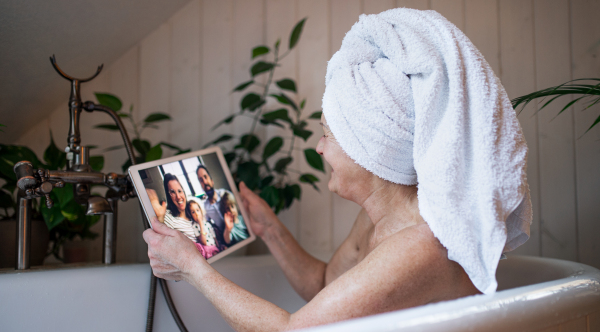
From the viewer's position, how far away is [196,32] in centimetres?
155

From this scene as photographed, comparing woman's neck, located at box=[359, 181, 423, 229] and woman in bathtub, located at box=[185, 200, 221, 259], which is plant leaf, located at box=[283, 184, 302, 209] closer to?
woman in bathtub, located at box=[185, 200, 221, 259]

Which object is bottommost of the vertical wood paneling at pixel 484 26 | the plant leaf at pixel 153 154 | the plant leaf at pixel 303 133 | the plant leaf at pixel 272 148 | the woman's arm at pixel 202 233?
the woman's arm at pixel 202 233

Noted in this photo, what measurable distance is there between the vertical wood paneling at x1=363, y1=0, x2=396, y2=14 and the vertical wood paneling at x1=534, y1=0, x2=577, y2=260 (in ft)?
1.79

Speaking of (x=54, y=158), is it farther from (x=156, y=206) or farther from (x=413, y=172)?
(x=413, y=172)

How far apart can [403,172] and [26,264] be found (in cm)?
90

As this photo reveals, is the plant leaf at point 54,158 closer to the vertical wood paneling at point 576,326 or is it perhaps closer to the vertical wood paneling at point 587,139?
the vertical wood paneling at point 576,326

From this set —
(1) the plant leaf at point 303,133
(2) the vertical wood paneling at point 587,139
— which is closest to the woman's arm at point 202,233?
(1) the plant leaf at point 303,133

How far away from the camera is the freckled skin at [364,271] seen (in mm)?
612

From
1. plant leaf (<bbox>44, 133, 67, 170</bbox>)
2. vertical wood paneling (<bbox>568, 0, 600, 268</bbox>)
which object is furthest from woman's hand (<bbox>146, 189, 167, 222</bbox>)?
vertical wood paneling (<bbox>568, 0, 600, 268</bbox>)

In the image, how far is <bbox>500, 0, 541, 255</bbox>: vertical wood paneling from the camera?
4.89ft

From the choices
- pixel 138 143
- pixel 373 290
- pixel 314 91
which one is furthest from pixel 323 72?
pixel 373 290

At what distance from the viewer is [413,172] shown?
75cm

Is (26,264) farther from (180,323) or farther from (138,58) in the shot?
(138,58)

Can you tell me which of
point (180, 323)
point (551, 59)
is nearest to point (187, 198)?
point (180, 323)
